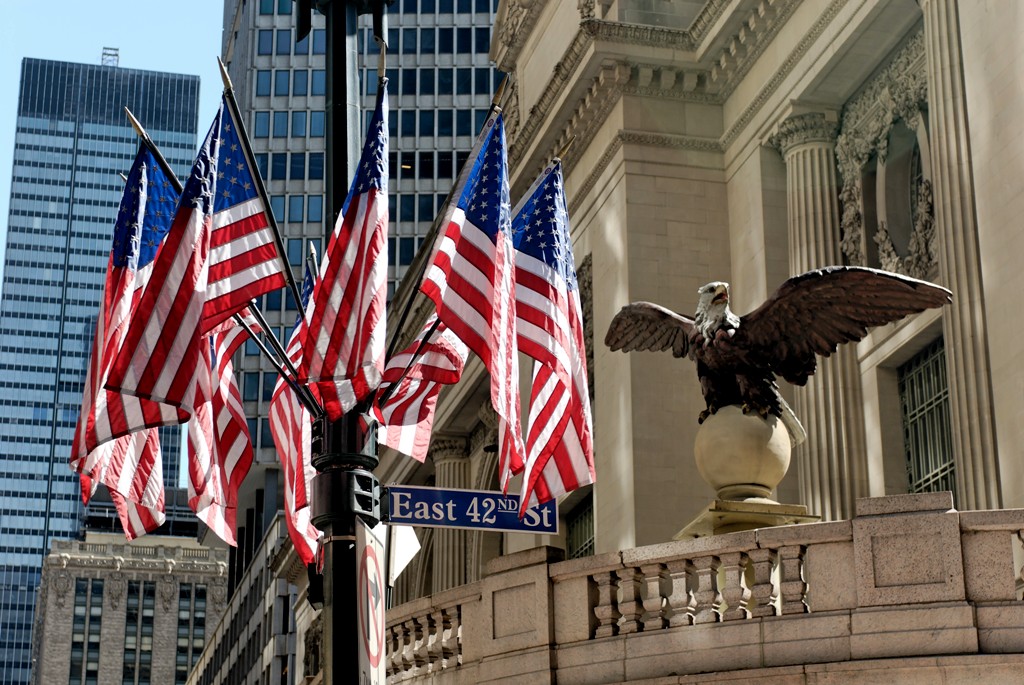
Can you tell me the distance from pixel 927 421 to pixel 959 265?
4.53 meters

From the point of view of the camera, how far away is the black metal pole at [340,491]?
44.7ft

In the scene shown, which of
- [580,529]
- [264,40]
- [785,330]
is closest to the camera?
[785,330]

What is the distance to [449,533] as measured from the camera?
153ft

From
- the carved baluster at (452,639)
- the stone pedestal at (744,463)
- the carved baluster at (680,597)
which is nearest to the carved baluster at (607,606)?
the carved baluster at (680,597)

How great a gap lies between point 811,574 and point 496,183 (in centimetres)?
461

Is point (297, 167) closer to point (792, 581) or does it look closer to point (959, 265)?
point (959, 265)

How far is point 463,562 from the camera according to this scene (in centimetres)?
4612

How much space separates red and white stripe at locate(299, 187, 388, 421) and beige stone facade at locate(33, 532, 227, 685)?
154m

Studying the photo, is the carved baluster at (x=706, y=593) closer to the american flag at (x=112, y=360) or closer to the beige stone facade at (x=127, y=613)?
the american flag at (x=112, y=360)

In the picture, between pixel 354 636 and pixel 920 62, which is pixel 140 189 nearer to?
pixel 354 636

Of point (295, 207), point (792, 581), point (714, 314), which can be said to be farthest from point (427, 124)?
point (792, 581)

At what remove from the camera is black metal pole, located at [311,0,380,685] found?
1362 cm

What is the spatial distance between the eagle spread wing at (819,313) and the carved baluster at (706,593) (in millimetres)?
3668

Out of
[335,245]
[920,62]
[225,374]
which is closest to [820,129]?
[920,62]
